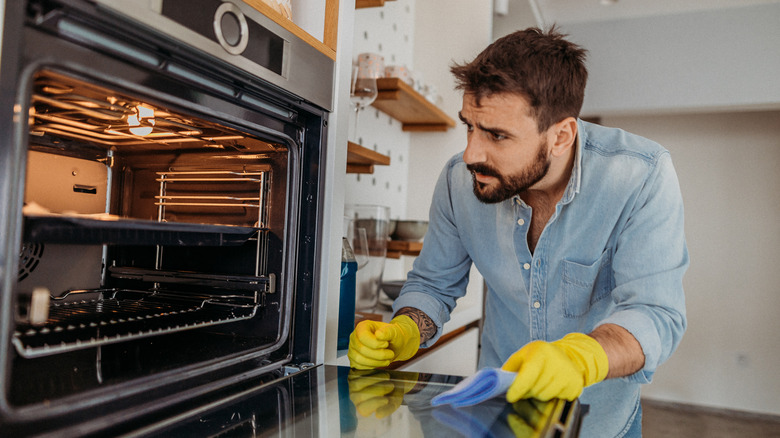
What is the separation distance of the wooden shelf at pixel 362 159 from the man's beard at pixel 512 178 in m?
0.44

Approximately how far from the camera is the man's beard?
3.64ft

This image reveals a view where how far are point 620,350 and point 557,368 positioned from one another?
0.21 metres

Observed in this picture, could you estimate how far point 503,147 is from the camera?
3.56ft

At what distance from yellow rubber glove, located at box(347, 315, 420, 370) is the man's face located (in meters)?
0.33

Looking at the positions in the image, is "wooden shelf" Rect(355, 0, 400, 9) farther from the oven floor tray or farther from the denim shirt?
the oven floor tray

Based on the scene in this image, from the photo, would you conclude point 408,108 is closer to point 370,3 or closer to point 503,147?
point 370,3

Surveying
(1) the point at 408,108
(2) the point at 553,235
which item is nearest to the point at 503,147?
(2) the point at 553,235

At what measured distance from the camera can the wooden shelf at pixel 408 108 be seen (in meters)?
1.82

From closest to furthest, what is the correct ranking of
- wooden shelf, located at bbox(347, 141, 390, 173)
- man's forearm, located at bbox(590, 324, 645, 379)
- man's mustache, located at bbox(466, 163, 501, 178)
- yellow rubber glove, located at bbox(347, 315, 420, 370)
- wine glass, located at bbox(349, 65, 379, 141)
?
man's forearm, located at bbox(590, 324, 645, 379) < yellow rubber glove, located at bbox(347, 315, 420, 370) < man's mustache, located at bbox(466, 163, 501, 178) < wooden shelf, located at bbox(347, 141, 390, 173) < wine glass, located at bbox(349, 65, 379, 141)

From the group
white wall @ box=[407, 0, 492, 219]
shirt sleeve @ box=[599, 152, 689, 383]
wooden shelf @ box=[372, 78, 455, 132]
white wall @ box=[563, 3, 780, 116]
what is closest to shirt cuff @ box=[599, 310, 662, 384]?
shirt sleeve @ box=[599, 152, 689, 383]

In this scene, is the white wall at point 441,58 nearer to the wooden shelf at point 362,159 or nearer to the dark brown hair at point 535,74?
the wooden shelf at point 362,159

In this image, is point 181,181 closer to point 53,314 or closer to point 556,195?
point 53,314

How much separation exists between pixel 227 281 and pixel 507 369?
494 millimetres

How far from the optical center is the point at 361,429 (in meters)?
0.61
